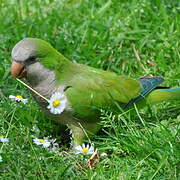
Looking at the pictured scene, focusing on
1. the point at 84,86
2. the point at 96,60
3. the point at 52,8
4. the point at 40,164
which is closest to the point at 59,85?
Result: the point at 84,86

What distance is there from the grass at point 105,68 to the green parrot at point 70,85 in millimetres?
119

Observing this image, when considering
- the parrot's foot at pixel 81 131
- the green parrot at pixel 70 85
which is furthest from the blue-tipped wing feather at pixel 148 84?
the parrot's foot at pixel 81 131

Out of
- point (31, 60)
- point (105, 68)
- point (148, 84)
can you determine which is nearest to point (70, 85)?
point (31, 60)

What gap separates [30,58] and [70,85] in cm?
33

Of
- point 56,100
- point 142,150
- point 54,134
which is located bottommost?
point 54,134

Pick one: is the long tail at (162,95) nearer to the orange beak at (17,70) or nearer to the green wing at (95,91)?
the green wing at (95,91)

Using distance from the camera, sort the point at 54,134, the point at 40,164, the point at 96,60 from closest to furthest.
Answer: the point at 40,164, the point at 54,134, the point at 96,60

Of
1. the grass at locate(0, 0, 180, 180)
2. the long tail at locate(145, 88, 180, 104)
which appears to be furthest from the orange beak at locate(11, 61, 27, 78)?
the long tail at locate(145, 88, 180, 104)

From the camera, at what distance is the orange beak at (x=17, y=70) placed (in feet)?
12.6

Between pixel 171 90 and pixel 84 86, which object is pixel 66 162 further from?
pixel 171 90

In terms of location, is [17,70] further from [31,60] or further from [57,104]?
[57,104]

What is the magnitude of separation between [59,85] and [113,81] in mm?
425

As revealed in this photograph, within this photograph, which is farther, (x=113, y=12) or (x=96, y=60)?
(x=113, y=12)

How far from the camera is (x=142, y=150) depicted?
3.43m
